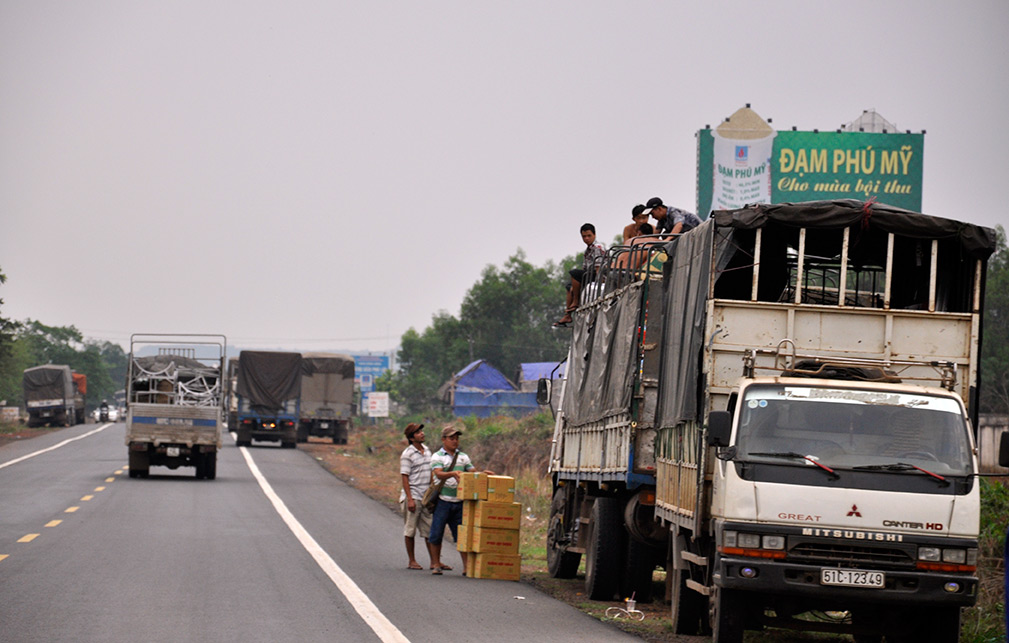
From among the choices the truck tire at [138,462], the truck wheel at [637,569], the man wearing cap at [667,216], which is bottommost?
the truck tire at [138,462]

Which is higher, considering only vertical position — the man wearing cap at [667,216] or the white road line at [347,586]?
the man wearing cap at [667,216]

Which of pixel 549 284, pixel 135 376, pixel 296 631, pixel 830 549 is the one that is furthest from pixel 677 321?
pixel 549 284

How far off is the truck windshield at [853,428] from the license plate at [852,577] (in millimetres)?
783

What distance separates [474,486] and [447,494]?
1.48 ft

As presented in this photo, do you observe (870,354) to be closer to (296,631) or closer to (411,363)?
(296,631)

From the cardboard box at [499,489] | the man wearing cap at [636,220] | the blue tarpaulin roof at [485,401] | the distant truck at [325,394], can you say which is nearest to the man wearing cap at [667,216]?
the man wearing cap at [636,220]

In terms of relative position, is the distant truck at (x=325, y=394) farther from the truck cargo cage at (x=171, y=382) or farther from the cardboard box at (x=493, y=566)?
the cardboard box at (x=493, y=566)

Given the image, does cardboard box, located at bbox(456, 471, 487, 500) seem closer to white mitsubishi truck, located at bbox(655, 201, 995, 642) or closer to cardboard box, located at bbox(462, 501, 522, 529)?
cardboard box, located at bbox(462, 501, 522, 529)

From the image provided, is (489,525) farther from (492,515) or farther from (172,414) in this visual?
(172,414)

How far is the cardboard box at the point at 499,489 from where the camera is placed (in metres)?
15.1

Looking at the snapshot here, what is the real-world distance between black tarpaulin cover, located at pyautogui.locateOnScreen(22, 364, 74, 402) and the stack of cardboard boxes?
59053 millimetres

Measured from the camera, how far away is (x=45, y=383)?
230ft

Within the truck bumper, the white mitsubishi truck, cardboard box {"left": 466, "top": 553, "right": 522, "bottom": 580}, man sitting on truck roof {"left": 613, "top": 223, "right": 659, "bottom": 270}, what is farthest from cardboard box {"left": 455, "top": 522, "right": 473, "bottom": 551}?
the truck bumper

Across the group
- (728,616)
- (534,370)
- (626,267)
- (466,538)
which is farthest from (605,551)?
(534,370)
